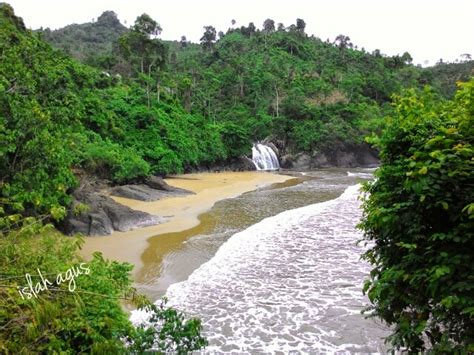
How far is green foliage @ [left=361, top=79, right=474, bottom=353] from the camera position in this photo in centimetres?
393

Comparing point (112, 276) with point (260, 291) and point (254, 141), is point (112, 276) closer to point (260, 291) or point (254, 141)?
point (260, 291)

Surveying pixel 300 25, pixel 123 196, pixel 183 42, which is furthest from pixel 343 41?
pixel 123 196

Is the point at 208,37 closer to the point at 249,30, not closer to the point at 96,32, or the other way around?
the point at 249,30

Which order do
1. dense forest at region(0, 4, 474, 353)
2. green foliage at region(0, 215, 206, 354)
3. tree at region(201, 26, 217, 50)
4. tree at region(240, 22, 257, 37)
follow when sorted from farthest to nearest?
tree at region(240, 22, 257, 37) < tree at region(201, 26, 217, 50) < dense forest at region(0, 4, 474, 353) < green foliage at region(0, 215, 206, 354)

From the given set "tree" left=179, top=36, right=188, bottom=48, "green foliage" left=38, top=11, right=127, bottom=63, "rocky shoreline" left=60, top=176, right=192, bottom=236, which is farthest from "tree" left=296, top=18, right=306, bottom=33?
"rocky shoreline" left=60, top=176, right=192, bottom=236

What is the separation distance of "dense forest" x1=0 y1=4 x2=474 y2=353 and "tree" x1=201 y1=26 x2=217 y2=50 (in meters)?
0.26

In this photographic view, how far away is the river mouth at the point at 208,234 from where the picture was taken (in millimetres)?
11234

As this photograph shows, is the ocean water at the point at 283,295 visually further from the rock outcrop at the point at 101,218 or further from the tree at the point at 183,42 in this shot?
the tree at the point at 183,42

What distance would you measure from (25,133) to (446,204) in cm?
1083

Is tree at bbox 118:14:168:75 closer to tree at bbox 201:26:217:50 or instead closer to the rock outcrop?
the rock outcrop

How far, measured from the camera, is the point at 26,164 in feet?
37.1

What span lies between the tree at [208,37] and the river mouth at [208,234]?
71095 mm

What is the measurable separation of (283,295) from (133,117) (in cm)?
3111

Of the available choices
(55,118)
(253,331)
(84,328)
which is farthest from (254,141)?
(84,328)
